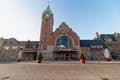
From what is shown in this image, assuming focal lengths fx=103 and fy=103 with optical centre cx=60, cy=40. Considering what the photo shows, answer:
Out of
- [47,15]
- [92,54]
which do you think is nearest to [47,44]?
[47,15]

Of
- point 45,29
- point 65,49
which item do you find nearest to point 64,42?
point 65,49

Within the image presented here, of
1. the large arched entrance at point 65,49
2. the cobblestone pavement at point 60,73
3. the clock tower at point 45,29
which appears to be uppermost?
the clock tower at point 45,29

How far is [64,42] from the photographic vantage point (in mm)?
45156

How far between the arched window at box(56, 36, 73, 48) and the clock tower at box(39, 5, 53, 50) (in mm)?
5211

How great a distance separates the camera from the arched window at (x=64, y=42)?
44.5 m

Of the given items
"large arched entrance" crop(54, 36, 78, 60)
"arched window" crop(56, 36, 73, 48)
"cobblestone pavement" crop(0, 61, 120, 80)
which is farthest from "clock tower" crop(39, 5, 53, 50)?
"cobblestone pavement" crop(0, 61, 120, 80)

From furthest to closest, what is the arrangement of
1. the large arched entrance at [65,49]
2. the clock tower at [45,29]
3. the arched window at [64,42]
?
the clock tower at [45,29] < the arched window at [64,42] < the large arched entrance at [65,49]

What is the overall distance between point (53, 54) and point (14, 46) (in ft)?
69.1

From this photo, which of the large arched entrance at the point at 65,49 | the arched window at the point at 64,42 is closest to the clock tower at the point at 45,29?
the arched window at the point at 64,42

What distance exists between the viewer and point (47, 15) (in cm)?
5047

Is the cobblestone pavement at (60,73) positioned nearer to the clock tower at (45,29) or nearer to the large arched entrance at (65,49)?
the large arched entrance at (65,49)

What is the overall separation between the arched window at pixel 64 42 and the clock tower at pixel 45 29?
5.21m

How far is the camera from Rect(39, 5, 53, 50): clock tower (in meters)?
45.3

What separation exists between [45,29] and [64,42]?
1105cm
